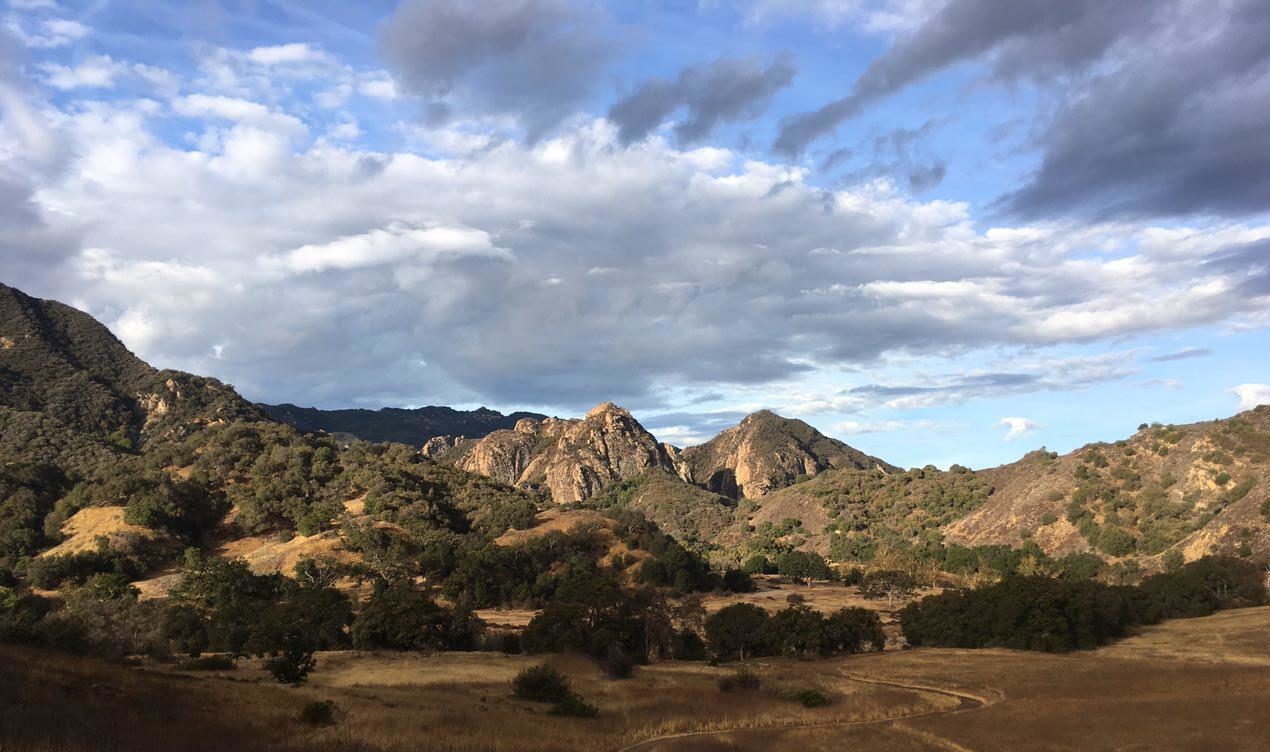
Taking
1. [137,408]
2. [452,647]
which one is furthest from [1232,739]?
[137,408]

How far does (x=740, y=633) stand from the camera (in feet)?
199

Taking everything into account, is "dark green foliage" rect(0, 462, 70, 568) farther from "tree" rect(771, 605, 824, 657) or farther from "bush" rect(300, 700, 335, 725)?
"bush" rect(300, 700, 335, 725)

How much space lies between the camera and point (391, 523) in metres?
115

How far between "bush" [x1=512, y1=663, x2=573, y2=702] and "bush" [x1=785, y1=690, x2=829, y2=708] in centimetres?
1106

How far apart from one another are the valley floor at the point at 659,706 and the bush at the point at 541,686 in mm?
1163

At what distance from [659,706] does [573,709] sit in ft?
13.9

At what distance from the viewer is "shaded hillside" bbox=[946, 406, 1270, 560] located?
3686 inches

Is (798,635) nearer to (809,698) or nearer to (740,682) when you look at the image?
(740,682)

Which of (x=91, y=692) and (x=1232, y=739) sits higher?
(x=91, y=692)

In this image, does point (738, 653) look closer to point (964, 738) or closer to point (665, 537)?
point (964, 738)

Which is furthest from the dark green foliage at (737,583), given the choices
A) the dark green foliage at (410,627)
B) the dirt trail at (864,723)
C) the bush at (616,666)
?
the dirt trail at (864,723)

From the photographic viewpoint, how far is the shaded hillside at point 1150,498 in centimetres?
9362

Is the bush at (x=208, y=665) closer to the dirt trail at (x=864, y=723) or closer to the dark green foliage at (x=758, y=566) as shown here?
the dirt trail at (x=864, y=723)

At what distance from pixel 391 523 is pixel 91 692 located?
302 feet
